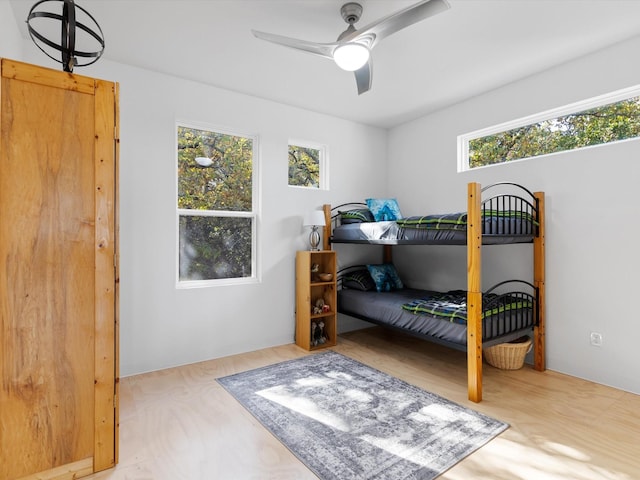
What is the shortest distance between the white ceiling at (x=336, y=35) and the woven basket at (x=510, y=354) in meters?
2.42

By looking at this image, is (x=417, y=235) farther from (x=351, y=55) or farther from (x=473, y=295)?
(x=351, y=55)

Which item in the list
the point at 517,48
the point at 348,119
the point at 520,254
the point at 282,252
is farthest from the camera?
the point at 348,119

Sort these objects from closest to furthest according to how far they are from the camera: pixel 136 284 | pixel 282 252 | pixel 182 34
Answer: pixel 182 34
pixel 136 284
pixel 282 252

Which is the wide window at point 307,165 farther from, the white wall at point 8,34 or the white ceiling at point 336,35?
the white wall at point 8,34

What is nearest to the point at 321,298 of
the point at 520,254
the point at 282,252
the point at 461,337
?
the point at 282,252

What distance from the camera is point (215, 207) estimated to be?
354cm

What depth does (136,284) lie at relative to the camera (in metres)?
3.05

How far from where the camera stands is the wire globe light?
1.62 meters

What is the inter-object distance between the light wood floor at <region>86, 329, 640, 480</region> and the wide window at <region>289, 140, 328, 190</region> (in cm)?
209

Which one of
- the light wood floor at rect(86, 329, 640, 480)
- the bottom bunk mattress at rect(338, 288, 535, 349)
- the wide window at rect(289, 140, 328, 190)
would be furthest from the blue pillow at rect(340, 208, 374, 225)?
the light wood floor at rect(86, 329, 640, 480)

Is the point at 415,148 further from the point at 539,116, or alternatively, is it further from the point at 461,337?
the point at 461,337

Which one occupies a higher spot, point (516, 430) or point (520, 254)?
point (520, 254)

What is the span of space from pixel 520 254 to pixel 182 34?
3434mm

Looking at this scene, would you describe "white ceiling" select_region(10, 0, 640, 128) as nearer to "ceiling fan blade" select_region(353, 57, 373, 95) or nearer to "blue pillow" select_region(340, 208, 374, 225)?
"ceiling fan blade" select_region(353, 57, 373, 95)
